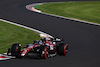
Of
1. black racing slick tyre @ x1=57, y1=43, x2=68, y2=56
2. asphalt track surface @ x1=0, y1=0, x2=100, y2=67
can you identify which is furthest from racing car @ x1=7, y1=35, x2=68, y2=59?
asphalt track surface @ x1=0, y1=0, x2=100, y2=67

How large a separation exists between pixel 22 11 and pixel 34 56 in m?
15.4

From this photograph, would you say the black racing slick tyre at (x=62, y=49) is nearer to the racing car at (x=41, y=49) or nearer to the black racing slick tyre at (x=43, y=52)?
the racing car at (x=41, y=49)

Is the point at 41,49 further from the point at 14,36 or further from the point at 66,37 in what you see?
the point at 66,37

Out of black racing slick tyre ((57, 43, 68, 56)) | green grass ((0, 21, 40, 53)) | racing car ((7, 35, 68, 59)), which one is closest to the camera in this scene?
racing car ((7, 35, 68, 59))

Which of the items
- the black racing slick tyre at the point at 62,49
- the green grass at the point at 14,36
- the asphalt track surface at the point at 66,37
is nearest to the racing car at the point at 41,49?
the black racing slick tyre at the point at 62,49

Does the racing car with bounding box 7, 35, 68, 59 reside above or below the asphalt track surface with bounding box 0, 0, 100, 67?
above

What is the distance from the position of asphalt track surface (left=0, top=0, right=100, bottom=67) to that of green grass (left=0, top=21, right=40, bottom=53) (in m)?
1.55

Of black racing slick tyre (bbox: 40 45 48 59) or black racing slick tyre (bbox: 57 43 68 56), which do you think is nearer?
black racing slick tyre (bbox: 40 45 48 59)

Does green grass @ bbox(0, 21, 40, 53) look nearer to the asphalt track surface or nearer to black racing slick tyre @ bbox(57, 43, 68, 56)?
the asphalt track surface

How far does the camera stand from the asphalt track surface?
1045cm

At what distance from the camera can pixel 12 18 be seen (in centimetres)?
2211

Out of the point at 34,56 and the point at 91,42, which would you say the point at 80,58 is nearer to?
the point at 34,56

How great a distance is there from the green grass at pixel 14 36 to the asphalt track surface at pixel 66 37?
155 cm

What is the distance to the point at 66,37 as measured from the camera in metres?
15.9
